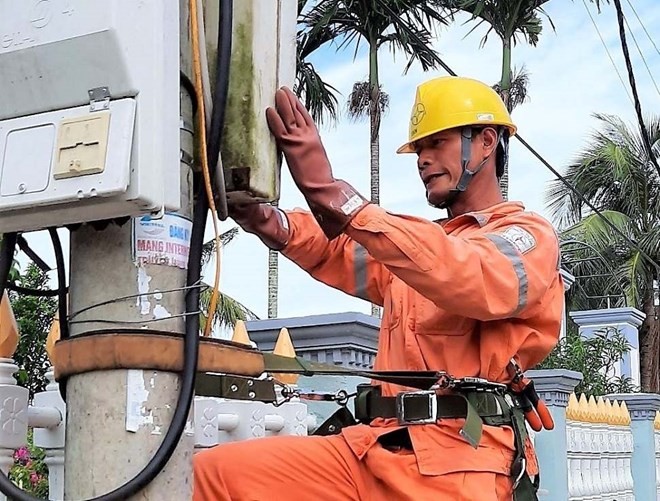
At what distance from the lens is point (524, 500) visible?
2.63 metres

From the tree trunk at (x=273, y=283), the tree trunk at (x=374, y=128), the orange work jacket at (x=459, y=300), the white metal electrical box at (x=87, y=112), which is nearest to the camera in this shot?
the white metal electrical box at (x=87, y=112)

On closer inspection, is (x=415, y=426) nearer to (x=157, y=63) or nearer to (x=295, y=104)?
(x=295, y=104)

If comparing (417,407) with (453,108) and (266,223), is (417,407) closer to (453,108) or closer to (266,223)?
(266,223)

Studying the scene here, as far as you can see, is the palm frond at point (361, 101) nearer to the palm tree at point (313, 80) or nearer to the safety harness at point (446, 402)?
the palm tree at point (313, 80)

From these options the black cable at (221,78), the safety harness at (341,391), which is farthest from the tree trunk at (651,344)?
the black cable at (221,78)

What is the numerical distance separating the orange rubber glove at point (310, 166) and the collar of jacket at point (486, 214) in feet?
1.77

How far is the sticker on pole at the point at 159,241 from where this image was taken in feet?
5.85

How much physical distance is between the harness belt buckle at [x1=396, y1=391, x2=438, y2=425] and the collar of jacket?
52 cm

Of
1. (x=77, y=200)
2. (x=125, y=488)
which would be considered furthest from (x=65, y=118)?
(x=125, y=488)

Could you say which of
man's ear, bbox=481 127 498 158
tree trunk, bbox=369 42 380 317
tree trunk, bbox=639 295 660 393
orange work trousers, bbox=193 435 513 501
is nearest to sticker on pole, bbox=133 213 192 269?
orange work trousers, bbox=193 435 513 501

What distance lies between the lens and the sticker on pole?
1782mm

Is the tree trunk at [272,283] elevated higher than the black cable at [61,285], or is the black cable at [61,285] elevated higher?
the tree trunk at [272,283]

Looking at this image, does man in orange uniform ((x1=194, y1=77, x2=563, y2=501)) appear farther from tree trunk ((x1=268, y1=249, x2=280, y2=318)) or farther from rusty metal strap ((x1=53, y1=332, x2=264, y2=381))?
tree trunk ((x1=268, y1=249, x2=280, y2=318))

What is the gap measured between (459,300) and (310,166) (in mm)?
470
